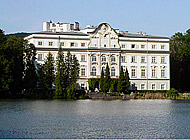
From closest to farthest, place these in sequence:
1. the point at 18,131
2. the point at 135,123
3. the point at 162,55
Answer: the point at 18,131 → the point at 135,123 → the point at 162,55

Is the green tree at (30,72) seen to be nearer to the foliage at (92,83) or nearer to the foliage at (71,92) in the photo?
the foliage at (71,92)

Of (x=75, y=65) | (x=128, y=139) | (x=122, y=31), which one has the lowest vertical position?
(x=128, y=139)

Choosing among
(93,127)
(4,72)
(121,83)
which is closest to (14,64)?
(4,72)

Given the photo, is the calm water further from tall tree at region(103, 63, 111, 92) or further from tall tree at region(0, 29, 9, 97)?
tall tree at region(103, 63, 111, 92)

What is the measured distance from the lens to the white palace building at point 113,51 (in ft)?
233

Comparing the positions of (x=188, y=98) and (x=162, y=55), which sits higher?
(x=162, y=55)

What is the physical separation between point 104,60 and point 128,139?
5194cm

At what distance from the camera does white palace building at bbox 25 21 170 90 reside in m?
71.1

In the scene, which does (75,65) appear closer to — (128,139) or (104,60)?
(104,60)

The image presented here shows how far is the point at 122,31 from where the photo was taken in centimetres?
8056

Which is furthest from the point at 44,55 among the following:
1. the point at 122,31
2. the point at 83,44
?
the point at 122,31

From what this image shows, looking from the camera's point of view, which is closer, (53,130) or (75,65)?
(53,130)

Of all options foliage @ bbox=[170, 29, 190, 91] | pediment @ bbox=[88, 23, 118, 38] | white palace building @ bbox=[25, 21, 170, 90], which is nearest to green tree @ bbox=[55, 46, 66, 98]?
white palace building @ bbox=[25, 21, 170, 90]

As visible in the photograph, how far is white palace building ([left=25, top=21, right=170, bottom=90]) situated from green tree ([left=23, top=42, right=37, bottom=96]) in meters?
3.57
